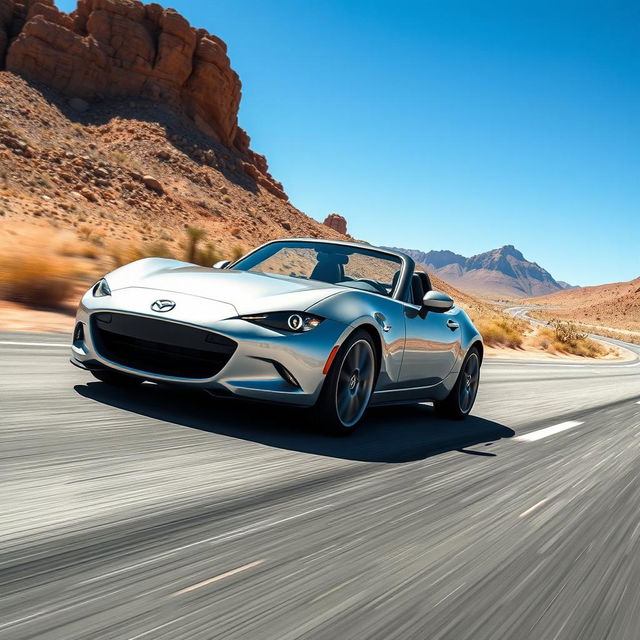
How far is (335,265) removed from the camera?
5.95 m

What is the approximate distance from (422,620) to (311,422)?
265cm

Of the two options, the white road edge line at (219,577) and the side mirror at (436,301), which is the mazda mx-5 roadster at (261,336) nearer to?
the side mirror at (436,301)

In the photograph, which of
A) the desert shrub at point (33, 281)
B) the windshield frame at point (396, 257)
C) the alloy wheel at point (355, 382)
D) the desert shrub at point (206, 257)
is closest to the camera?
the alloy wheel at point (355, 382)

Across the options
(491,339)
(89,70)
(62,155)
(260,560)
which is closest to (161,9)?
(89,70)

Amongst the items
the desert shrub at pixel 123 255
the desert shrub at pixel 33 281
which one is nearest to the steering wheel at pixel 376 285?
the desert shrub at pixel 33 281

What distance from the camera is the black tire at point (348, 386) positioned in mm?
4723

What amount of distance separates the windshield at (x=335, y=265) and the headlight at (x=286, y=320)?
123 cm

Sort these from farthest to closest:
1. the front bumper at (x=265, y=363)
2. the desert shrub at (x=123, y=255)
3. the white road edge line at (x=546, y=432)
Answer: the desert shrub at (x=123, y=255)
the white road edge line at (x=546, y=432)
the front bumper at (x=265, y=363)

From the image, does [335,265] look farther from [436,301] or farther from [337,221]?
[337,221]

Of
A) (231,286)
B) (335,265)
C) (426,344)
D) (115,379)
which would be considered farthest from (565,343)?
(231,286)

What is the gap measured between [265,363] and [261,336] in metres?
0.16

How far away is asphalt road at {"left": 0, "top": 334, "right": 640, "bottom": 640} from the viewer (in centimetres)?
212

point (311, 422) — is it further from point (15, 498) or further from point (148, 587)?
point (148, 587)

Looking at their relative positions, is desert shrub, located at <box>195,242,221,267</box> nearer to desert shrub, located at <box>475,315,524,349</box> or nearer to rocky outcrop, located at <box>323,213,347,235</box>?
desert shrub, located at <box>475,315,524,349</box>
